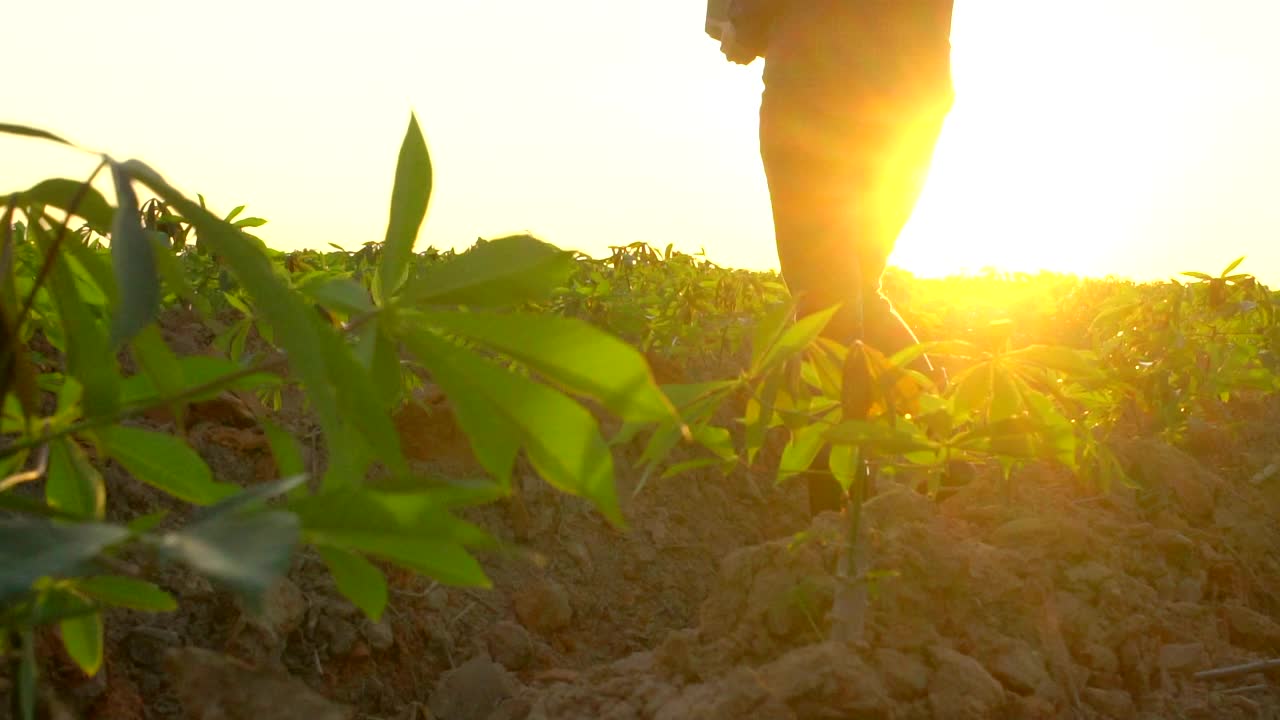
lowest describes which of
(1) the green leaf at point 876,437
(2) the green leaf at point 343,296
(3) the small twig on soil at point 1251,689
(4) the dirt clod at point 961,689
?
(3) the small twig on soil at point 1251,689

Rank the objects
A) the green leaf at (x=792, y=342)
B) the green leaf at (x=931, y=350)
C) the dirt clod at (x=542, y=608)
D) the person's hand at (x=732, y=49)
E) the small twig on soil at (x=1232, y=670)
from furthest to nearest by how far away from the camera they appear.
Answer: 1. the person's hand at (x=732, y=49)
2. the dirt clod at (x=542, y=608)
3. the small twig on soil at (x=1232, y=670)
4. the green leaf at (x=931, y=350)
5. the green leaf at (x=792, y=342)

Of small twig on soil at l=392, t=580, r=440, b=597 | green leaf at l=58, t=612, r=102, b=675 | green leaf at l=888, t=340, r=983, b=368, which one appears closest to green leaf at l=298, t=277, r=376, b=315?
green leaf at l=58, t=612, r=102, b=675

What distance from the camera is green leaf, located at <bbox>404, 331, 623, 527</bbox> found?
2.29 ft

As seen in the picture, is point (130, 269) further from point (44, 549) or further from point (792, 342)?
point (792, 342)

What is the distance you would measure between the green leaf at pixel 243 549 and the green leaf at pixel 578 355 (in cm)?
24

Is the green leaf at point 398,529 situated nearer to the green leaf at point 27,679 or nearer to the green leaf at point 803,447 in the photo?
the green leaf at point 27,679

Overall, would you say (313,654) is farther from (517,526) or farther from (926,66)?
(926,66)

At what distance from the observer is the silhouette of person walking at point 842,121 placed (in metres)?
2.49

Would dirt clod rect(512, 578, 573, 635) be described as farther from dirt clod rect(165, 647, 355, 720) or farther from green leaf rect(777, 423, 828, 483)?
dirt clod rect(165, 647, 355, 720)

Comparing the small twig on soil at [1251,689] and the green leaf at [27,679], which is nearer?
the green leaf at [27,679]

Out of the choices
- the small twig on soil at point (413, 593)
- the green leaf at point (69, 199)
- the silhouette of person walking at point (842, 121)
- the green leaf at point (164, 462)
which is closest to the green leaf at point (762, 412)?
the green leaf at point (164, 462)

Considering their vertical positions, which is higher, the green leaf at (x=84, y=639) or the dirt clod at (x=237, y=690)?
the dirt clod at (x=237, y=690)

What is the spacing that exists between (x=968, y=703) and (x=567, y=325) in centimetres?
86

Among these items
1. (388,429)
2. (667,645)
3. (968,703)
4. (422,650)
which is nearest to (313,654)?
(422,650)
